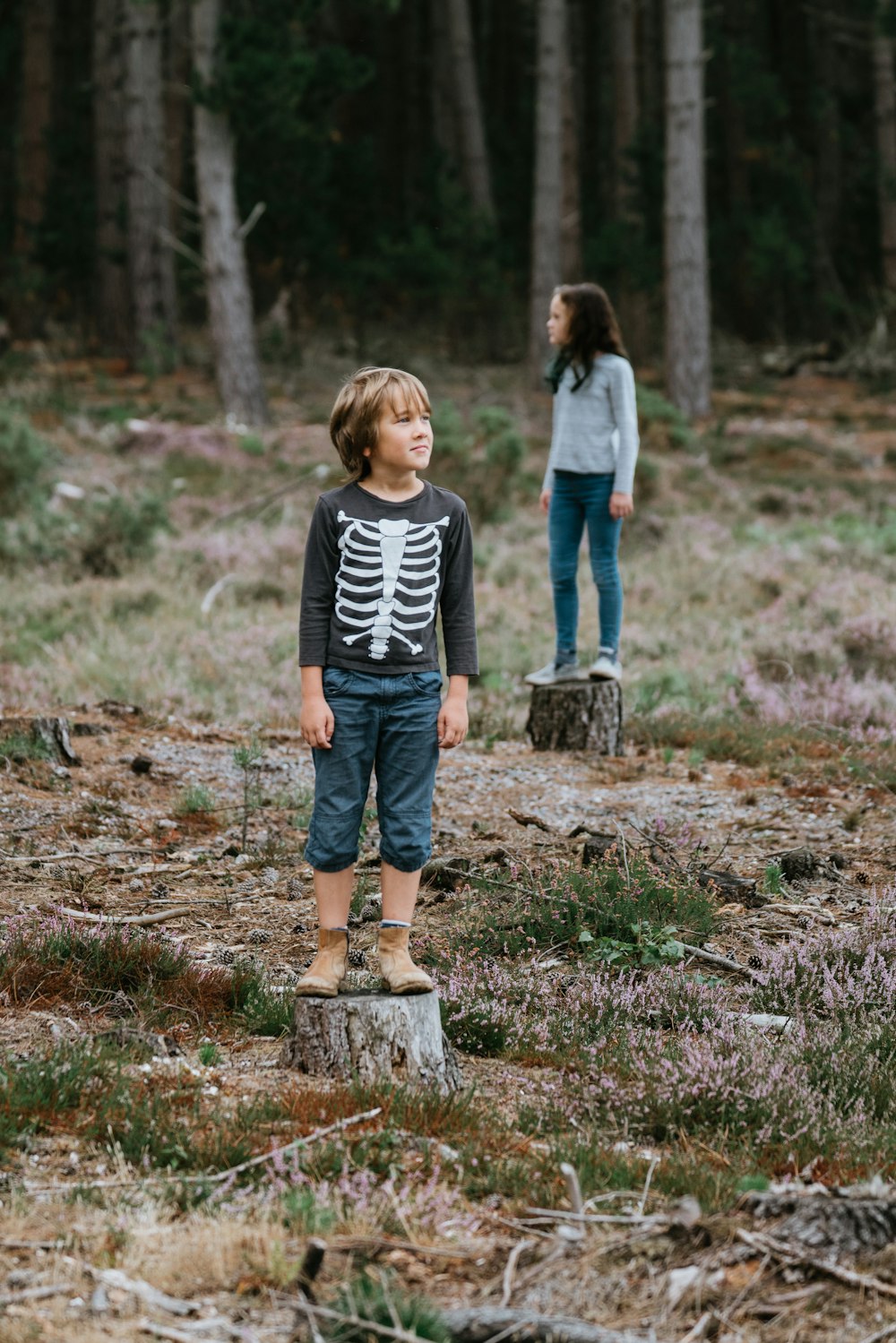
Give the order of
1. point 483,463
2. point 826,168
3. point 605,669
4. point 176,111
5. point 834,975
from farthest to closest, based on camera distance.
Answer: point 826,168
point 176,111
point 483,463
point 605,669
point 834,975

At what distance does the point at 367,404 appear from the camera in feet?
13.3

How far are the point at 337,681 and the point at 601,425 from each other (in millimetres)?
4103

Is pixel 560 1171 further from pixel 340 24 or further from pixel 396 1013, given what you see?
pixel 340 24

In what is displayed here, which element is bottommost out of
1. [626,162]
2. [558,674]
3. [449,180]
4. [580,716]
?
[580,716]

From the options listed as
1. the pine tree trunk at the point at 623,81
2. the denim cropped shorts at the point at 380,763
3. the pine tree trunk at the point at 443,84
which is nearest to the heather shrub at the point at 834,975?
the denim cropped shorts at the point at 380,763

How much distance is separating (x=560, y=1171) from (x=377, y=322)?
28.0m

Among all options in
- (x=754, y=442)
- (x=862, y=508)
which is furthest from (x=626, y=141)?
(x=862, y=508)

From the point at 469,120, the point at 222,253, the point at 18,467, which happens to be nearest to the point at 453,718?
the point at 18,467

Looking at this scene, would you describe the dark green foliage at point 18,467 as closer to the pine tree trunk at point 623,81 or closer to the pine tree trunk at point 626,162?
the pine tree trunk at point 626,162

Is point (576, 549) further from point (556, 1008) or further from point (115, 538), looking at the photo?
point (115, 538)

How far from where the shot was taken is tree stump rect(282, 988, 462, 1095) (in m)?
3.94

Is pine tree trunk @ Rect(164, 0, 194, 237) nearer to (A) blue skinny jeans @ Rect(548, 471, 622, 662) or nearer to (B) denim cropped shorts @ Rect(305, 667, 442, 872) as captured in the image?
(A) blue skinny jeans @ Rect(548, 471, 622, 662)

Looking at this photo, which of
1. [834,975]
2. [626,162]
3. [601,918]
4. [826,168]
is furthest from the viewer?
[826,168]

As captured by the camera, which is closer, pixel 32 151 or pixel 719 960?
pixel 719 960
